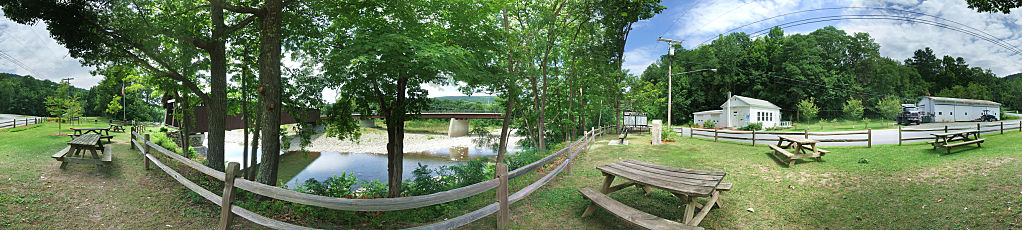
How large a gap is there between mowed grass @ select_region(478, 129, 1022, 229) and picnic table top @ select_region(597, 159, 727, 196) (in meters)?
0.55

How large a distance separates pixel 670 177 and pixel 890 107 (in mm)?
28702

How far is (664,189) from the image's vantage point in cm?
434

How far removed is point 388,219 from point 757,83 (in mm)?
57094

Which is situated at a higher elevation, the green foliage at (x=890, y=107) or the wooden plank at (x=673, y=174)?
the green foliage at (x=890, y=107)

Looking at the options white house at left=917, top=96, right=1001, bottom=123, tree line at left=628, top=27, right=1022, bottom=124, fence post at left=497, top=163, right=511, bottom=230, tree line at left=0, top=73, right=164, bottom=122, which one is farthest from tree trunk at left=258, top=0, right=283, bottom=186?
white house at left=917, top=96, right=1001, bottom=123

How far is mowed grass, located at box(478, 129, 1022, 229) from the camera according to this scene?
15.4ft

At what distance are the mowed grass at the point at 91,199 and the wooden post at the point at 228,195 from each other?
4.49 feet

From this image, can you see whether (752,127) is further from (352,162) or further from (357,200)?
(352,162)

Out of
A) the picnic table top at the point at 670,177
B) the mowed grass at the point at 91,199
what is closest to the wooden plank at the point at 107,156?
the mowed grass at the point at 91,199

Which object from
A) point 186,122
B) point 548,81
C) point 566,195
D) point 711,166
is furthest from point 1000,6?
point 186,122

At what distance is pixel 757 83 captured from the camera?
48656mm

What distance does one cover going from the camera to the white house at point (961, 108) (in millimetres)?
16266

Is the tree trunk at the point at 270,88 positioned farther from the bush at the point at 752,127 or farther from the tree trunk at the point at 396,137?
the bush at the point at 752,127

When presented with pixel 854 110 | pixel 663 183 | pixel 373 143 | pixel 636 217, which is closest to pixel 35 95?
pixel 373 143
